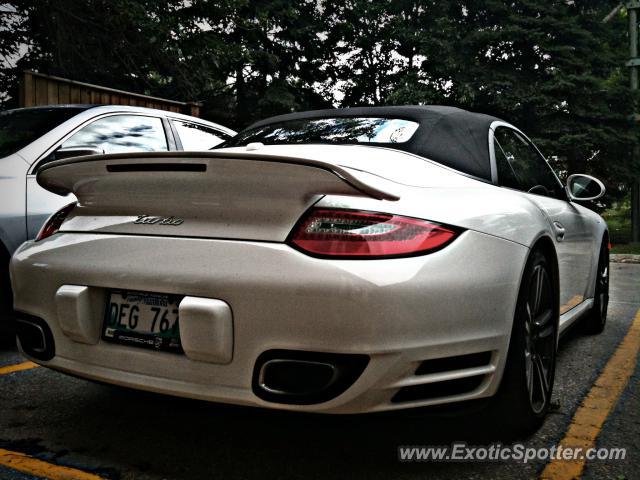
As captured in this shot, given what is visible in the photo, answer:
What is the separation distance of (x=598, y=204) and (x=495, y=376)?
17806 millimetres

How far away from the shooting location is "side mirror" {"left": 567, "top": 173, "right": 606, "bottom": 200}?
12.1 ft

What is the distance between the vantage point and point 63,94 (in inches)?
258

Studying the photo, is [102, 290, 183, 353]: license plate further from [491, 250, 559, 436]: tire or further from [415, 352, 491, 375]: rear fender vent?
[491, 250, 559, 436]: tire

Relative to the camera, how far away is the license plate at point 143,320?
6.11 feet

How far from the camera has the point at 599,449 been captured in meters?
2.19

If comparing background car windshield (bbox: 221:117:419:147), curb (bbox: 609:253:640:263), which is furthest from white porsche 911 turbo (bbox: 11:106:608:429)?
curb (bbox: 609:253:640:263)

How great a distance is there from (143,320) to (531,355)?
56.7 inches

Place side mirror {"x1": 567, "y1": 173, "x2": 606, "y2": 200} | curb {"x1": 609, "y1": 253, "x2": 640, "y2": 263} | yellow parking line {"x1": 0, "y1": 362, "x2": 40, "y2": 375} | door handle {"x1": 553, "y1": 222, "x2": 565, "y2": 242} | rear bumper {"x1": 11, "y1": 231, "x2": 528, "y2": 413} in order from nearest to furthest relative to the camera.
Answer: rear bumper {"x1": 11, "y1": 231, "x2": 528, "y2": 413}, door handle {"x1": 553, "y1": 222, "x2": 565, "y2": 242}, yellow parking line {"x1": 0, "y1": 362, "x2": 40, "y2": 375}, side mirror {"x1": 567, "y1": 173, "x2": 606, "y2": 200}, curb {"x1": 609, "y1": 253, "x2": 640, "y2": 263}

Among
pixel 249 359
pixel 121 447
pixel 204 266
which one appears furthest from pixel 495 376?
pixel 121 447

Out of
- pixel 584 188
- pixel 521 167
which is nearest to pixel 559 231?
pixel 521 167

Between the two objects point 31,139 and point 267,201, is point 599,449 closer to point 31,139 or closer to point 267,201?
point 267,201

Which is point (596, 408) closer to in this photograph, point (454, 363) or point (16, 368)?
point (454, 363)

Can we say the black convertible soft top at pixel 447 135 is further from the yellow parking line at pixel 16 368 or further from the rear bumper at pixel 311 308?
the yellow parking line at pixel 16 368

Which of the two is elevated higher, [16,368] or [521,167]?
[521,167]
